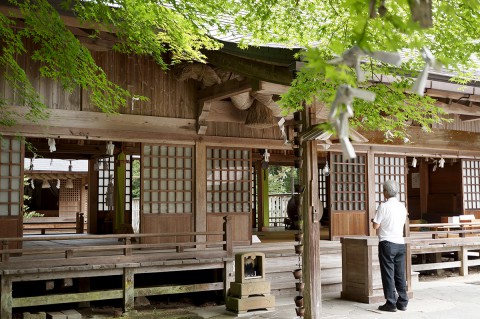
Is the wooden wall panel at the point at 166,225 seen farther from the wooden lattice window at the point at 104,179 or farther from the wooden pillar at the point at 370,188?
the wooden pillar at the point at 370,188

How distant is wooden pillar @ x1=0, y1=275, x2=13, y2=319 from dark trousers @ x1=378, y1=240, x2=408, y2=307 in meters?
5.31

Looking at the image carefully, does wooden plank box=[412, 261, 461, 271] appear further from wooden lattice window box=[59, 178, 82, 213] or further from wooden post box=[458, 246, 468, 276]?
wooden lattice window box=[59, 178, 82, 213]

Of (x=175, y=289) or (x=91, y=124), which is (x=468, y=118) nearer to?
(x=175, y=289)

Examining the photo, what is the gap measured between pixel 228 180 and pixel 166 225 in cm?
173

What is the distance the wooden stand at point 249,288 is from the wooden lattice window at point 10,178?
13.0ft

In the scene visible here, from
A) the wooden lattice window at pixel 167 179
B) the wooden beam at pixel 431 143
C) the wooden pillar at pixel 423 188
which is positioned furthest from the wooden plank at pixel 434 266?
the wooden pillar at pixel 423 188

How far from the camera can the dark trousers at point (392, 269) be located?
7918mm

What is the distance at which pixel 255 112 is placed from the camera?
11.1m

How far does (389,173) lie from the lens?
1441 cm

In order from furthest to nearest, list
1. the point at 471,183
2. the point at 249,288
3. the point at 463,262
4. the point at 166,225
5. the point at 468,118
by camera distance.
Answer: the point at 471,183
the point at 468,118
the point at 463,262
the point at 166,225
the point at 249,288

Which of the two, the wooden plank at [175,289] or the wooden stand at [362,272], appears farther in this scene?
the wooden plank at [175,289]

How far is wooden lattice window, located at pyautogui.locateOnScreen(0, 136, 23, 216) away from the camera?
9.51 metres

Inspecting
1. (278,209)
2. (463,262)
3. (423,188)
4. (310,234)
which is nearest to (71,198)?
(278,209)

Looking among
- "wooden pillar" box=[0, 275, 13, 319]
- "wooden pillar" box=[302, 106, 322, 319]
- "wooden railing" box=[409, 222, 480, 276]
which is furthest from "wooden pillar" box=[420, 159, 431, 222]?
"wooden pillar" box=[0, 275, 13, 319]
